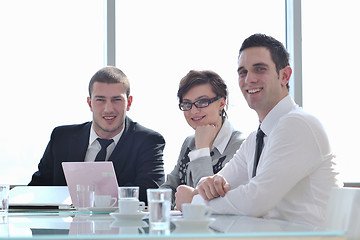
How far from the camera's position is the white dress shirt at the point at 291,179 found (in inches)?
79.0

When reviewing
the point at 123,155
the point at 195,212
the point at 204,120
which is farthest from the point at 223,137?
the point at 195,212

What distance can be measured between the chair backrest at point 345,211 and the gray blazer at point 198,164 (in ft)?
4.45

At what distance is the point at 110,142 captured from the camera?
341cm

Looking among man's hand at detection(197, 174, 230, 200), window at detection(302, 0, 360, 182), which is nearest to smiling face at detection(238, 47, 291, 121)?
man's hand at detection(197, 174, 230, 200)

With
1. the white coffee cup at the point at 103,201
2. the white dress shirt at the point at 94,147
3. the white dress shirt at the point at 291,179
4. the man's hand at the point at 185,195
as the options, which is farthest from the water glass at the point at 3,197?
the white dress shirt at the point at 94,147

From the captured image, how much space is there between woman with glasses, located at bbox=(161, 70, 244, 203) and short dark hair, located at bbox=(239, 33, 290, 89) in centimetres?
70

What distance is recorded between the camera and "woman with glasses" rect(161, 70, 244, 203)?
3111mm

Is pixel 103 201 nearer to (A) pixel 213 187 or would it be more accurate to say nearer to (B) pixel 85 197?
(B) pixel 85 197

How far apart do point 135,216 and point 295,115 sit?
85 cm

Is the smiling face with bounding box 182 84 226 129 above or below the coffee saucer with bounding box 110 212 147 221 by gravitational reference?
above

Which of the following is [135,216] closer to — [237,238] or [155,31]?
[237,238]

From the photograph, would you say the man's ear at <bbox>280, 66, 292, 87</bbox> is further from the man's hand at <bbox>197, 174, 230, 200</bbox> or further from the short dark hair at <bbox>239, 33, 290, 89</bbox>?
the man's hand at <bbox>197, 174, 230, 200</bbox>

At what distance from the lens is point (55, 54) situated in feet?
13.9

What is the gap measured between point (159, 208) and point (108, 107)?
7.02 feet
